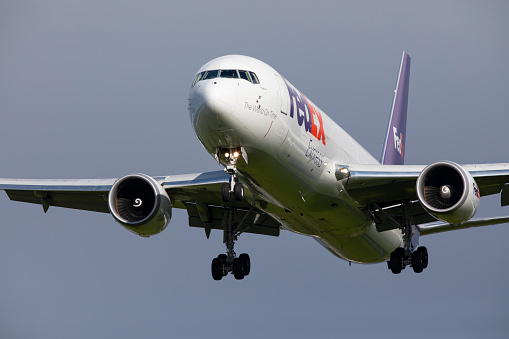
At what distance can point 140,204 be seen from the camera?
29.9 metres

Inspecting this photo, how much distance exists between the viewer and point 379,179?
28.5 metres

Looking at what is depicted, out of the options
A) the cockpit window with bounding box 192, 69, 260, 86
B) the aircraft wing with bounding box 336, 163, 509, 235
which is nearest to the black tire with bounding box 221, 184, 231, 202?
the cockpit window with bounding box 192, 69, 260, 86

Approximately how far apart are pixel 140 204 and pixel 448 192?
33.0ft

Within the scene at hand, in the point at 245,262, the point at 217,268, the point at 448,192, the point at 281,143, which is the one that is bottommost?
the point at 217,268

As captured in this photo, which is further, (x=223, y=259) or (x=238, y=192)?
(x=223, y=259)

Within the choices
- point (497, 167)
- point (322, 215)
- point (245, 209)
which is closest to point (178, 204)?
point (245, 209)

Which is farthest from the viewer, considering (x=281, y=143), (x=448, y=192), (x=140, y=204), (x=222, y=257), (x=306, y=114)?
(x=222, y=257)

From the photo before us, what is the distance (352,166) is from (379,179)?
985 mm

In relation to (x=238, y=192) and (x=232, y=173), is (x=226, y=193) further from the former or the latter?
(x=232, y=173)

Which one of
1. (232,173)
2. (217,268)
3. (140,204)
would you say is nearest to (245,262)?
(217,268)

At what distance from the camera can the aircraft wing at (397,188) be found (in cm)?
2841

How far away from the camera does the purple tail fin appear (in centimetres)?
4146

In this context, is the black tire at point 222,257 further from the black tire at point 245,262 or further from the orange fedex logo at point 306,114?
the orange fedex logo at point 306,114

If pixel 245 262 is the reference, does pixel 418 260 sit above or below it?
above
